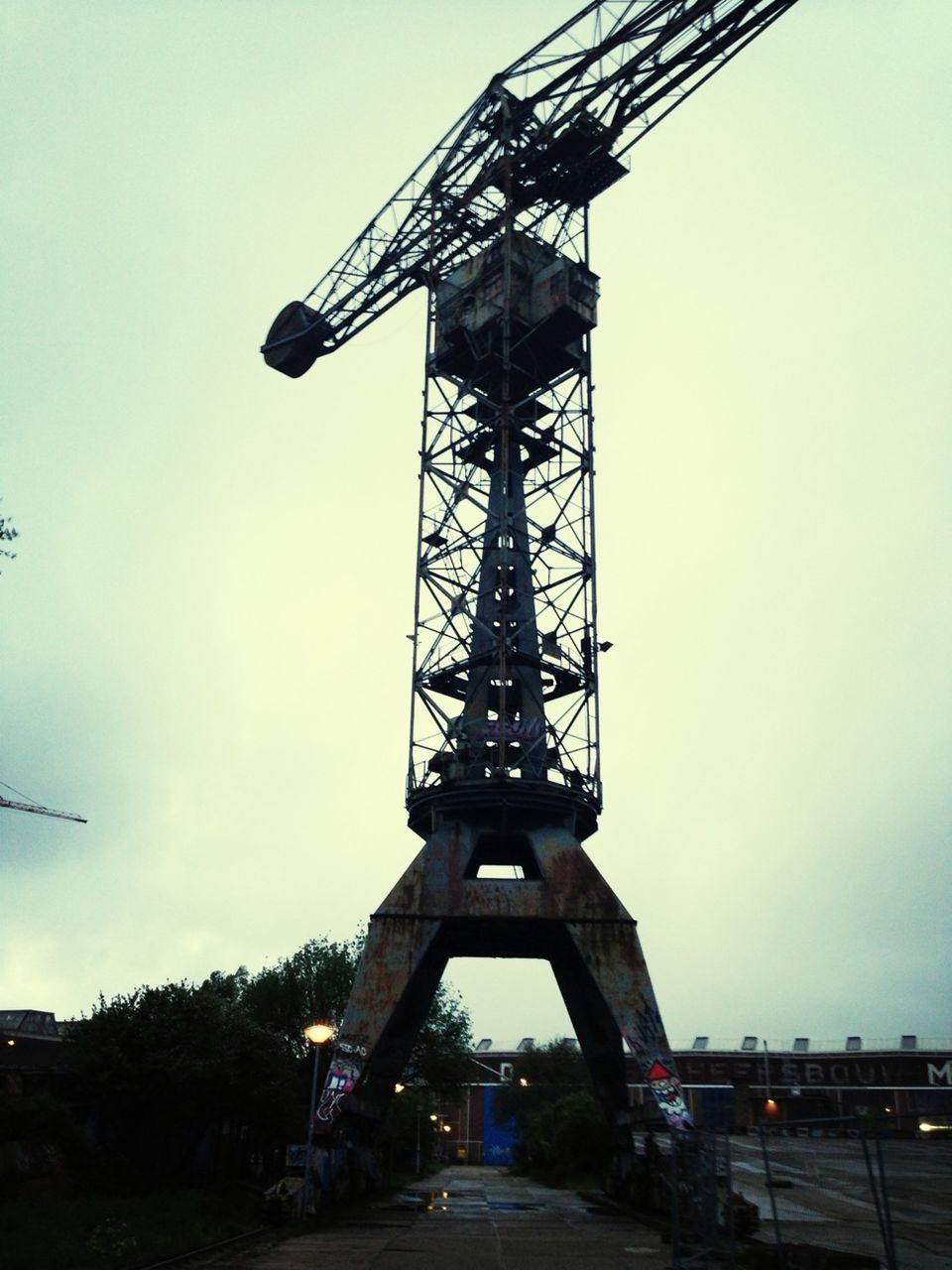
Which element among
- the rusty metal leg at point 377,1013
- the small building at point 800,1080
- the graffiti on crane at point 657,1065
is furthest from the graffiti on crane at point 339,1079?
the small building at point 800,1080

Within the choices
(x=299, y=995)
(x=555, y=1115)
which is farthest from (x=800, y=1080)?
(x=299, y=995)

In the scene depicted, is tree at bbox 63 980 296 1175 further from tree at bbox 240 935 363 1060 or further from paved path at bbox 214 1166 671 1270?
tree at bbox 240 935 363 1060

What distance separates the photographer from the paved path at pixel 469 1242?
17391 mm

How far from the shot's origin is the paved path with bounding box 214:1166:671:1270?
17391 millimetres

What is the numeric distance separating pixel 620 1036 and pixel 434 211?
29084 millimetres

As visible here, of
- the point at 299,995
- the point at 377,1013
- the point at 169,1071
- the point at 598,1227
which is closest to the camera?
the point at 598,1227

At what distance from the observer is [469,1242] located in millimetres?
21172

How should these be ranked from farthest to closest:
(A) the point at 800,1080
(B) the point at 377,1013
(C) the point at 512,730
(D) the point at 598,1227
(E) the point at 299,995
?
(A) the point at 800,1080 → (E) the point at 299,995 → (C) the point at 512,730 → (B) the point at 377,1013 → (D) the point at 598,1227

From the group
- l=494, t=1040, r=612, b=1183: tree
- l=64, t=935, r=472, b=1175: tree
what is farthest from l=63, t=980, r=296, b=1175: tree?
l=494, t=1040, r=612, b=1183: tree

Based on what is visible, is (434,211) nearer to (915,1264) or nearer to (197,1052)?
(197,1052)

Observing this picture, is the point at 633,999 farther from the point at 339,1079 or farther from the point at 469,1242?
the point at 339,1079

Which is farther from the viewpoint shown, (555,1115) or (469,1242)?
(555,1115)

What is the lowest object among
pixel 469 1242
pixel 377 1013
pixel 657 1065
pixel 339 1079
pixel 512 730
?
pixel 469 1242

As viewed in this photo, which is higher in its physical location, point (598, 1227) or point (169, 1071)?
point (169, 1071)
